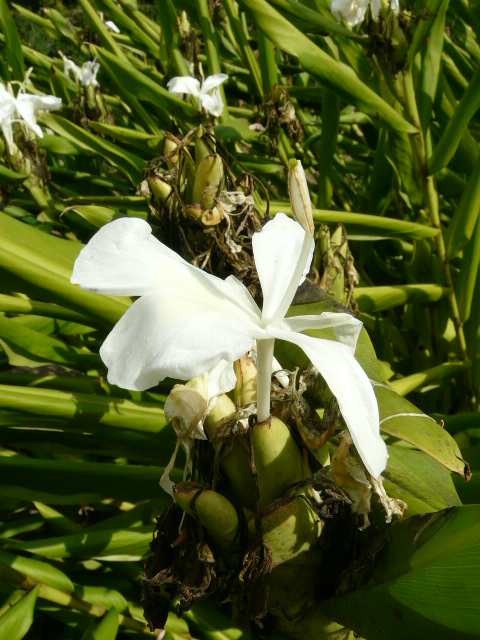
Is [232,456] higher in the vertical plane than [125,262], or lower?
lower

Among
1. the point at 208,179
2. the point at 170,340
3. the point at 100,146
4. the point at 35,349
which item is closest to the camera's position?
the point at 170,340

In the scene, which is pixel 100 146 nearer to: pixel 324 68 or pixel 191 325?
pixel 324 68

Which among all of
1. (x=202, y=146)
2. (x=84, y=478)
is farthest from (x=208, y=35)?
(x=84, y=478)

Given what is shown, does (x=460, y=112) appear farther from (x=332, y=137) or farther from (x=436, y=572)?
(x=436, y=572)

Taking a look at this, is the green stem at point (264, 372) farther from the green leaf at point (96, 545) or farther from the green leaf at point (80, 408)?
the green leaf at point (96, 545)

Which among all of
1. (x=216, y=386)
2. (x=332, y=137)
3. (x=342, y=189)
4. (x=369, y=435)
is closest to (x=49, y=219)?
(x=332, y=137)

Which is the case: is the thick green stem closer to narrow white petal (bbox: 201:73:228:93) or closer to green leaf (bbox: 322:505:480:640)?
narrow white petal (bbox: 201:73:228:93)
